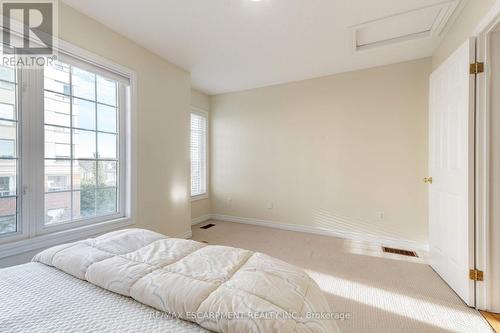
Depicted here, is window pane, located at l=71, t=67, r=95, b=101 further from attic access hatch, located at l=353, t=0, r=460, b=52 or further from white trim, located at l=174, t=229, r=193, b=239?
attic access hatch, located at l=353, t=0, r=460, b=52

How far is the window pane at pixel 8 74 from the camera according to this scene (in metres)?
1.63

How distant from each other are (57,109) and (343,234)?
3834 mm

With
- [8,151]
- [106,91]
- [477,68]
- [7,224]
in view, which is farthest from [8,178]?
[477,68]

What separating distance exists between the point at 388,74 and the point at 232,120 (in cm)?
267

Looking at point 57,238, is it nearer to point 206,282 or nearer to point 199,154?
point 206,282

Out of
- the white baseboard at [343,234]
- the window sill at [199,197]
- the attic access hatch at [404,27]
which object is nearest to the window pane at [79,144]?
the window sill at [199,197]

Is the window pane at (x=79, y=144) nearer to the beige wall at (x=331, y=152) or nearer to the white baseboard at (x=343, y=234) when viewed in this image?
the beige wall at (x=331, y=152)

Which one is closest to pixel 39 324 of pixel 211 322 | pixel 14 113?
pixel 211 322

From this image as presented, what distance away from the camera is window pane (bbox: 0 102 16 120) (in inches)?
64.0

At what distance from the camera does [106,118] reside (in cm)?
234

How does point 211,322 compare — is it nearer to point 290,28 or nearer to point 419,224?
point 290,28

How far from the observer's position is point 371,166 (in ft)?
10.5

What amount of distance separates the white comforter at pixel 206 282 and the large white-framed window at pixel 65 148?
0.88 metres

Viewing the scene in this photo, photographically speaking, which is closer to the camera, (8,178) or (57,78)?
(8,178)
